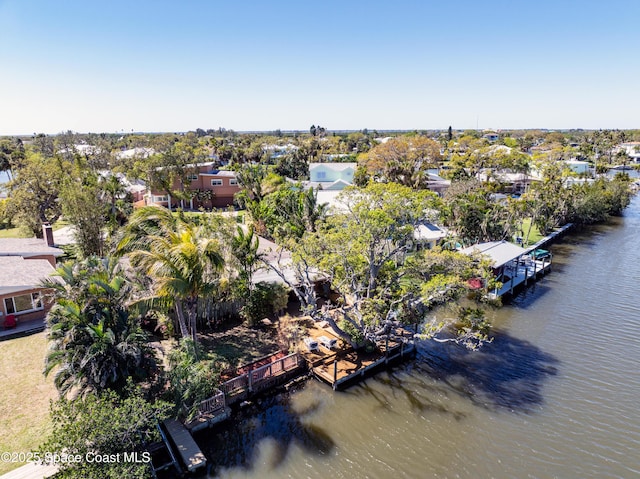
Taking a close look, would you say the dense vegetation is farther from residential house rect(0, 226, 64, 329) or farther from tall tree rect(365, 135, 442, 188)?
tall tree rect(365, 135, 442, 188)

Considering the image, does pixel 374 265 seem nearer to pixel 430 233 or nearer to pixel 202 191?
pixel 430 233

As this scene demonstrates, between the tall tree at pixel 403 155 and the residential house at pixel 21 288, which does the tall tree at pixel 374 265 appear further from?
the tall tree at pixel 403 155

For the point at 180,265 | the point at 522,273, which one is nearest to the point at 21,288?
the point at 180,265

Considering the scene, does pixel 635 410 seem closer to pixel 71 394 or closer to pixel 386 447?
pixel 386 447

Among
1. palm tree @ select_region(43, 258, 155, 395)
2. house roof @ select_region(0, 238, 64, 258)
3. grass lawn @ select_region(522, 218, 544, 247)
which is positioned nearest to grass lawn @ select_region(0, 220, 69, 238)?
house roof @ select_region(0, 238, 64, 258)

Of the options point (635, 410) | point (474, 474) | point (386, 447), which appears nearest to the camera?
point (474, 474)

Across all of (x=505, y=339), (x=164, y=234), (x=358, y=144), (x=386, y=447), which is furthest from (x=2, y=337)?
(x=358, y=144)
